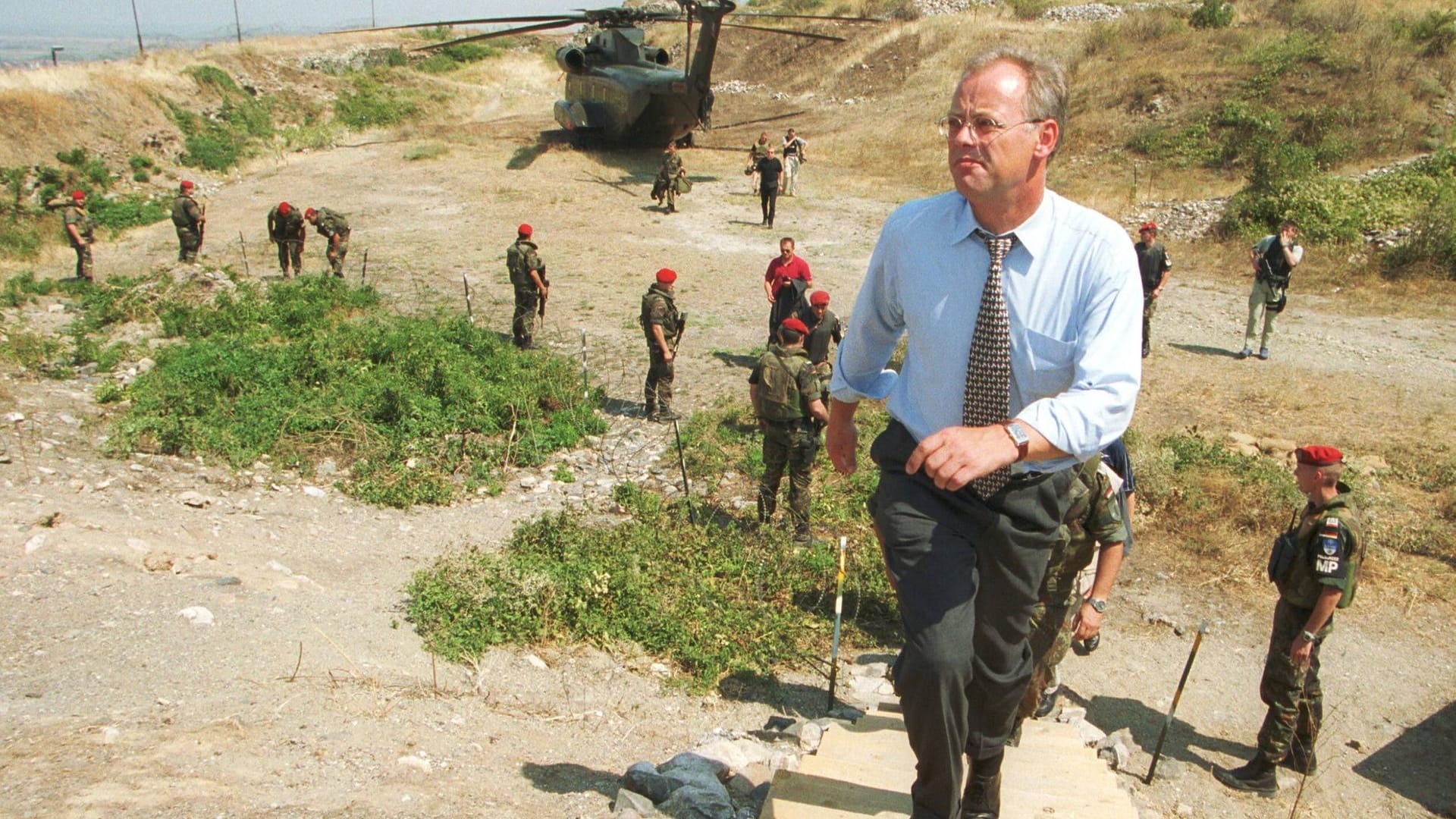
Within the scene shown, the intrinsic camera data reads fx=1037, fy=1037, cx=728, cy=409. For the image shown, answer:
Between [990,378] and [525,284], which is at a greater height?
[990,378]

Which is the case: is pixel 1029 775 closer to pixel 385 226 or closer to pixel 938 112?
pixel 385 226

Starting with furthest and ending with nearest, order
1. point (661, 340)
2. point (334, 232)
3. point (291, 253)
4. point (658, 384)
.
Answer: point (291, 253), point (334, 232), point (658, 384), point (661, 340)

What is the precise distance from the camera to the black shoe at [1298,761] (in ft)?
18.6

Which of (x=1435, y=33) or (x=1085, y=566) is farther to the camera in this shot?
(x=1435, y=33)

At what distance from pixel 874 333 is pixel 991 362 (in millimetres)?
489

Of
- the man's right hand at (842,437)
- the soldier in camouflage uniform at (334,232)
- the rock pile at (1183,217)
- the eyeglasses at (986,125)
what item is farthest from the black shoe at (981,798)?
the rock pile at (1183,217)

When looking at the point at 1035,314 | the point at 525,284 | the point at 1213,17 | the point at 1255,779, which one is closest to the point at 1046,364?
the point at 1035,314

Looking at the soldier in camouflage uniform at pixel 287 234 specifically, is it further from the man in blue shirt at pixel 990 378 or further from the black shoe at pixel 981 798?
the black shoe at pixel 981 798

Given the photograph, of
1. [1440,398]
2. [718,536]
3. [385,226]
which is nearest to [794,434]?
[718,536]

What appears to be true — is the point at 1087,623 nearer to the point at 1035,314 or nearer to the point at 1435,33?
the point at 1035,314

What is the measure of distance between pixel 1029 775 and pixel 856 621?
323 cm

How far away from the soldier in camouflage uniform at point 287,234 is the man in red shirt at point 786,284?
322 inches

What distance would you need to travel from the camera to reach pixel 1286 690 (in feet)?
18.0

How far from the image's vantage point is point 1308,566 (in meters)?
5.33
